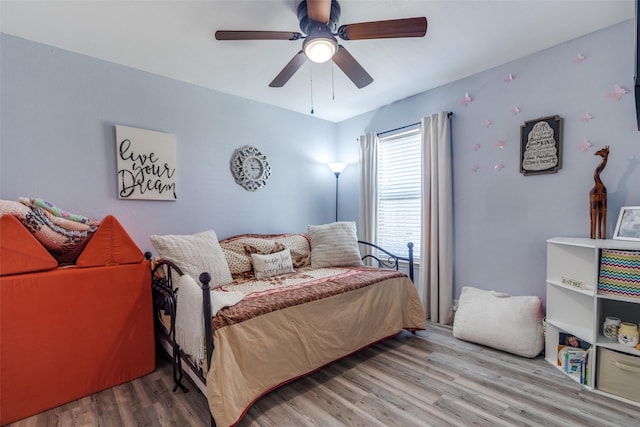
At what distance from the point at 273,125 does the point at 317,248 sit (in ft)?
4.96

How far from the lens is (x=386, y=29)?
5.30 feet

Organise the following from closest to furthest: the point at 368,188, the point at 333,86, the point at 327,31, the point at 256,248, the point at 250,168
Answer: the point at 327,31 < the point at 256,248 < the point at 333,86 < the point at 250,168 < the point at 368,188

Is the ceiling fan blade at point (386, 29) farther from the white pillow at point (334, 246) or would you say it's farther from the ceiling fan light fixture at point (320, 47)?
the white pillow at point (334, 246)

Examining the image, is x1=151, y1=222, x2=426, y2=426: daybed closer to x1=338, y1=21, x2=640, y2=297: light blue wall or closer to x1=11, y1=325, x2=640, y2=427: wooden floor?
x1=11, y1=325, x2=640, y2=427: wooden floor

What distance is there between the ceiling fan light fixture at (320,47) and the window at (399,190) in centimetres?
174

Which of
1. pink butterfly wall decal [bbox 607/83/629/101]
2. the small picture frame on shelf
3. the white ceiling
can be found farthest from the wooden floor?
the white ceiling

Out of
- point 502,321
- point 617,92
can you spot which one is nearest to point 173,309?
point 502,321

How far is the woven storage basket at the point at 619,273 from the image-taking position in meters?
1.77

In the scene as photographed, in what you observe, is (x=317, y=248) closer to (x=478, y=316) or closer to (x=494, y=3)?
(x=478, y=316)

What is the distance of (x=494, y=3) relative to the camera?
179 centimetres

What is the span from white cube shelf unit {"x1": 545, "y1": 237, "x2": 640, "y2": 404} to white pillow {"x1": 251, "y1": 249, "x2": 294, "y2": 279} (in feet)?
6.74

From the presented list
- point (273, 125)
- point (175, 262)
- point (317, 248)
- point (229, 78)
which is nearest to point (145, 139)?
point (229, 78)

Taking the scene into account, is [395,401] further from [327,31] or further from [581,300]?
[327,31]

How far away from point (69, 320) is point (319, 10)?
2.28 metres
